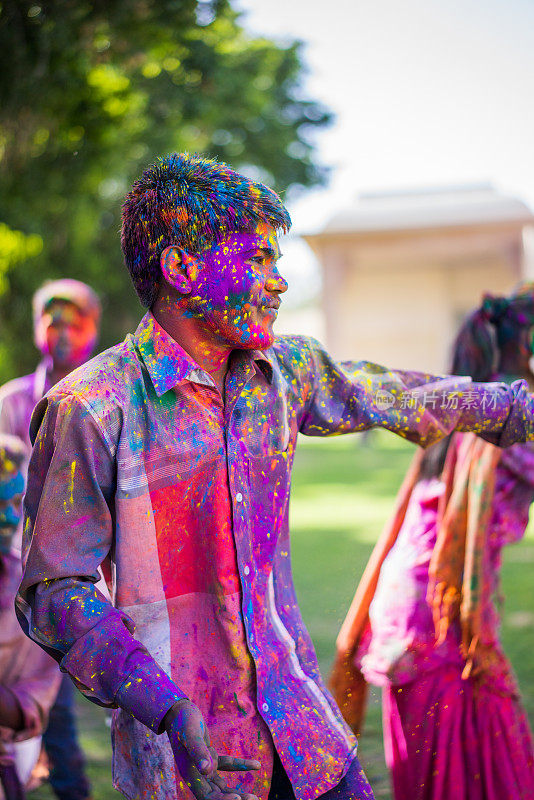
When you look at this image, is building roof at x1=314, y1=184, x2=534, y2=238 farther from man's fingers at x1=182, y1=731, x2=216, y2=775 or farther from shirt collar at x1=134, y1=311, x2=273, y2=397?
man's fingers at x1=182, y1=731, x2=216, y2=775

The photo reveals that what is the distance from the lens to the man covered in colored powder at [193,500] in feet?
5.15

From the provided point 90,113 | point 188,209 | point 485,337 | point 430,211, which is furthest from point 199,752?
point 430,211

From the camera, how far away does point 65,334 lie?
4.17 m

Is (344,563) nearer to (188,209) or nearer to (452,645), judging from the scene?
(452,645)

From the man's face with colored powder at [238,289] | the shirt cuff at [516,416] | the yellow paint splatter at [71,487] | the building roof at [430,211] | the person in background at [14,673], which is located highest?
the building roof at [430,211]

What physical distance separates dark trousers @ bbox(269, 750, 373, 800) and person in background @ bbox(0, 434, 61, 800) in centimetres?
142

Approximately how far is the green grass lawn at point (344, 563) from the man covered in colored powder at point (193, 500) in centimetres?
92

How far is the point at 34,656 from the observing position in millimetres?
3113

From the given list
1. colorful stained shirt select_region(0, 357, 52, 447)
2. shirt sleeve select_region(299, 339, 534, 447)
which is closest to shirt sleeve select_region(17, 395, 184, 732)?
shirt sleeve select_region(299, 339, 534, 447)

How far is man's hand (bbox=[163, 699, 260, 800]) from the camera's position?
1.34 meters

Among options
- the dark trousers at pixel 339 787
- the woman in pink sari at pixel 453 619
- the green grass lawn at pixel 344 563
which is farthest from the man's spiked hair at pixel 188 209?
the green grass lawn at pixel 344 563

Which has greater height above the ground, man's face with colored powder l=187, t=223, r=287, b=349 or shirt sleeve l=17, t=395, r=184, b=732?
man's face with colored powder l=187, t=223, r=287, b=349

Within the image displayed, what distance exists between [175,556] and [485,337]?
70.5 inches

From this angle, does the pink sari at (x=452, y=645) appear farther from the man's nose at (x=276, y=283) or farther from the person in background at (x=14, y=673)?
the man's nose at (x=276, y=283)
